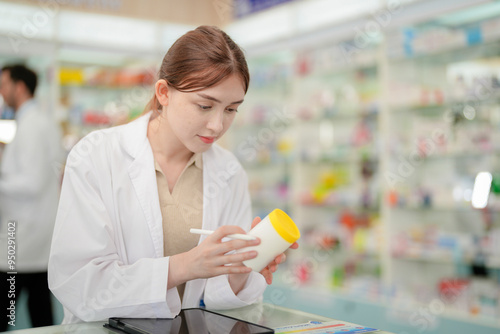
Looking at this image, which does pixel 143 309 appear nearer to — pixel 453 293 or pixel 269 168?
pixel 453 293

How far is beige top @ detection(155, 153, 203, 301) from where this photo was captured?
1674mm

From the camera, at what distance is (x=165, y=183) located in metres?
1.72

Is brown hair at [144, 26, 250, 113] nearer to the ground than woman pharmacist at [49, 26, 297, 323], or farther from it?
farther from it

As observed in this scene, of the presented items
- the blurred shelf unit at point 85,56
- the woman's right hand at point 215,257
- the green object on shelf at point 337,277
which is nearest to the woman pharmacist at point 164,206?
the woman's right hand at point 215,257

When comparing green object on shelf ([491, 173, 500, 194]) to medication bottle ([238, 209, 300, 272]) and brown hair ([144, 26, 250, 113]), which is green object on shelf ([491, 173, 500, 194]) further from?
medication bottle ([238, 209, 300, 272])

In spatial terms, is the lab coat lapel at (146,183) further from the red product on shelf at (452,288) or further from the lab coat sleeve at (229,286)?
the red product on shelf at (452,288)

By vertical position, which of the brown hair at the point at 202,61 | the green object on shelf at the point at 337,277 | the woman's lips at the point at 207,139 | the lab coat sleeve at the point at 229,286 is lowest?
the green object on shelf at the point at 337,277

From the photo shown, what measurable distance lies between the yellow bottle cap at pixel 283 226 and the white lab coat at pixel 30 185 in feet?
7.70

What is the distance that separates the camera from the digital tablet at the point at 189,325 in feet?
4.03

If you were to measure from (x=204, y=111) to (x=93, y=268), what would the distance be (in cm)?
52

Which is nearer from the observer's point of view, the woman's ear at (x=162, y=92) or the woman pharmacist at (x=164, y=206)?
the woman pharmacist at (x=164, y=206)

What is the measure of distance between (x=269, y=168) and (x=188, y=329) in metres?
5.23

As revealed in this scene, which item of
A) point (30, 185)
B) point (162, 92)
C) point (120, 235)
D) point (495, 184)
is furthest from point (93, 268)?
point (495, 184)

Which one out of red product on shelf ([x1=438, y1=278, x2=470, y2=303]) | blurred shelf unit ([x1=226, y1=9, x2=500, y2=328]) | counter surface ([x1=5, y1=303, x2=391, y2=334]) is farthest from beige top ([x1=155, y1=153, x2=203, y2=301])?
red product on shelf ([x1=438, y1=278, x2=470, y2=303])
